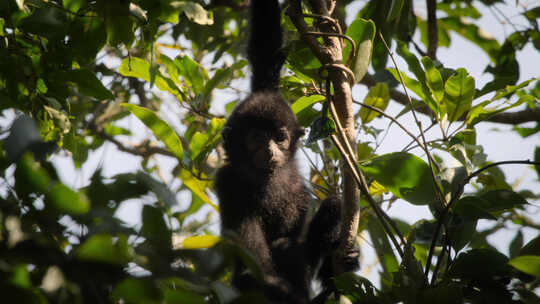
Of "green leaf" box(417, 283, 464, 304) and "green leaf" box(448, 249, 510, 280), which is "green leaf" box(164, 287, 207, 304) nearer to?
"green leaf" box(417, 283, 464, 304)

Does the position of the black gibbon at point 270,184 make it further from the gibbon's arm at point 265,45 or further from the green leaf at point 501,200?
the green leaf at point 501,200

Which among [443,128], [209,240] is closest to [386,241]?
[443,128]

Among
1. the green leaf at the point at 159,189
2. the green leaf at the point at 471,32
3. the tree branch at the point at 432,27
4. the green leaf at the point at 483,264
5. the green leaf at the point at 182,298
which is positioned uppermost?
the green leaf at the point at 471,32

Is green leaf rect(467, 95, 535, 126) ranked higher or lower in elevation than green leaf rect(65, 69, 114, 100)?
higher

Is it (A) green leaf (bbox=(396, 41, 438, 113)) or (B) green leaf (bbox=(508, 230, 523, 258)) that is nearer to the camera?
(A) green leaf (bbox=(396, 41, 438, 113))

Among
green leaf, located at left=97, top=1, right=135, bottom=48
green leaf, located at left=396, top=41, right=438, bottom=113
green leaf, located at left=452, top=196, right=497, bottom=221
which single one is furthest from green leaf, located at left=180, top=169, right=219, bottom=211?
green leaf, located at left=452, top=196, right=497, bottom=221

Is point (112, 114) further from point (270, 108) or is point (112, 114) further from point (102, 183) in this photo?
point (102, 183)

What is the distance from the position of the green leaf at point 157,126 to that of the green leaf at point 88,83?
0.30 m

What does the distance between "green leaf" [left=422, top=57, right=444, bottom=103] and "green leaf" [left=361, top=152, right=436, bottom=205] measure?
78 centimetres

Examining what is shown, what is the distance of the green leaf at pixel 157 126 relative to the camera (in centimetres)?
298

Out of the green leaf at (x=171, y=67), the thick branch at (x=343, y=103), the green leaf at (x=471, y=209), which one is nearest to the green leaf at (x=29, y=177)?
the thick branch at (x=343, y=103)

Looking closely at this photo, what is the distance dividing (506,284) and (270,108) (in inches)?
85.6

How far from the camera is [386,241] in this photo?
13.0 feet

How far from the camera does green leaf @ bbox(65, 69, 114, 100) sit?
254 cm
